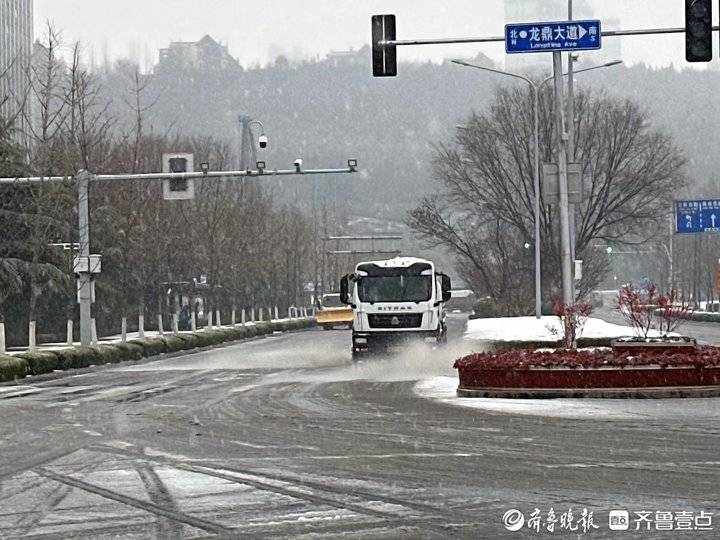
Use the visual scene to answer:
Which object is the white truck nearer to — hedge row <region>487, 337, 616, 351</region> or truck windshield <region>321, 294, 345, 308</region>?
hedge row <region>487, 337, 616, 351</region>

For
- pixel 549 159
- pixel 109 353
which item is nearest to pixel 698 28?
pixel 109 353

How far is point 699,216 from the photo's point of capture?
7575cm

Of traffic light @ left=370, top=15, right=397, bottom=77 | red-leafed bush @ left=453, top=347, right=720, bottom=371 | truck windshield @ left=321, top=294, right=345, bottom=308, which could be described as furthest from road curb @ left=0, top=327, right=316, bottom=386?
truck windshield @ left=321, top=294, right=345, bottom=308

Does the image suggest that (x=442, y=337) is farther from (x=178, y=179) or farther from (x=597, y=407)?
(x=597, y=407)

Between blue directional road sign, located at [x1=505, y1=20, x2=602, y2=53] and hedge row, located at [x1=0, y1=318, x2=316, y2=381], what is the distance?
552 inches

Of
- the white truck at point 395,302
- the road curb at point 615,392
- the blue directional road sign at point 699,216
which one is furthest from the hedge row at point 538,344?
the blue directional road sign at point 699,216

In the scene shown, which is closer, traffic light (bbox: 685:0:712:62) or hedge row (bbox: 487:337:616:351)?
traffic light (bbox: 685:0:712:62)

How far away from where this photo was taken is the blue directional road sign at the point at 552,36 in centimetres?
2703

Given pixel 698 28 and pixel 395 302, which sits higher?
pixel 698 28

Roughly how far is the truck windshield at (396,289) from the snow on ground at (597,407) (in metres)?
16.2

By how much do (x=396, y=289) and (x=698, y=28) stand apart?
774 inches

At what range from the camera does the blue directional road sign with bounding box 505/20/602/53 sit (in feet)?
88.7

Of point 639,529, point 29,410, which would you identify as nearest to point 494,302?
point 29,410

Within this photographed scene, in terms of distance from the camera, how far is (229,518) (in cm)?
1066
